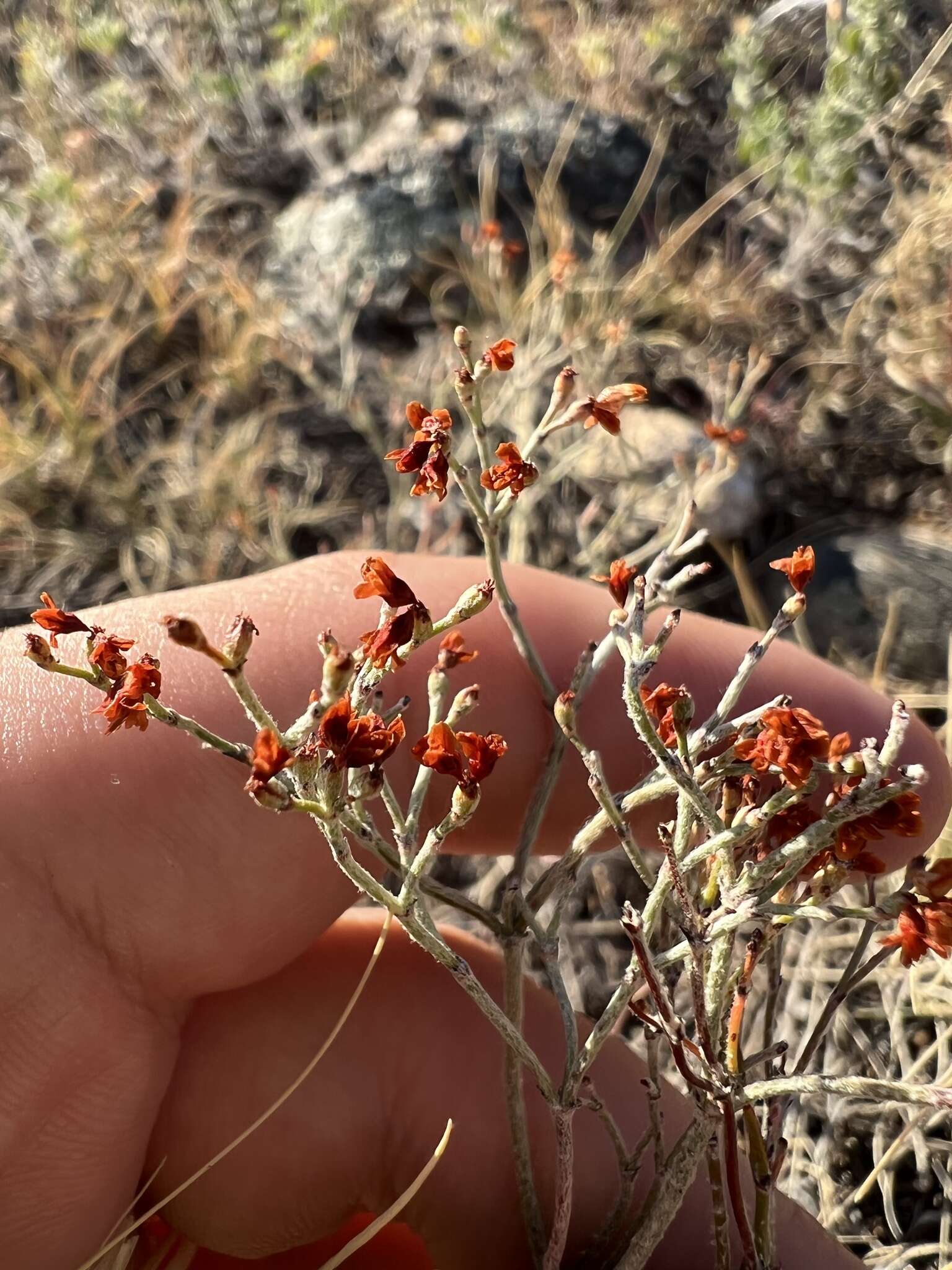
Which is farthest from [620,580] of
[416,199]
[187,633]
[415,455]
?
[416,199]

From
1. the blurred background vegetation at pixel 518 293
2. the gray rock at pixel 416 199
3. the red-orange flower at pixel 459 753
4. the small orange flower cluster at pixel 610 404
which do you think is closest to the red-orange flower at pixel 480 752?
the red-orange flower at pixel 459 753

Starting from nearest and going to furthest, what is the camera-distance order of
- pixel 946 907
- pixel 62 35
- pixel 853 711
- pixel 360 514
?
pixel 946 907 → pixel 853 711 → pixel 360 514 → pixel 62 35

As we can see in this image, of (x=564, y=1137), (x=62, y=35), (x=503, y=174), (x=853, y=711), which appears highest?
(x=62, y=35)

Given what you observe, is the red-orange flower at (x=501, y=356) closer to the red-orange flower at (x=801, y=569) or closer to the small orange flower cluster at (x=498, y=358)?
the small orange flower cluster at (x=498, y=358)

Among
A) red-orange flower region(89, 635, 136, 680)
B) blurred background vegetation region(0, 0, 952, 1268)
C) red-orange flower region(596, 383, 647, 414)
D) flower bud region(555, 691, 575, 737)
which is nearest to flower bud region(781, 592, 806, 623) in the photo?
flower bud region(555, 691, 575, 737)

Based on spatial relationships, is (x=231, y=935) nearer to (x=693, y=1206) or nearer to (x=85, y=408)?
(x=693, y=1206)

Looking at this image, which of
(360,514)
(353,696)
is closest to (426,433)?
(353,696)
